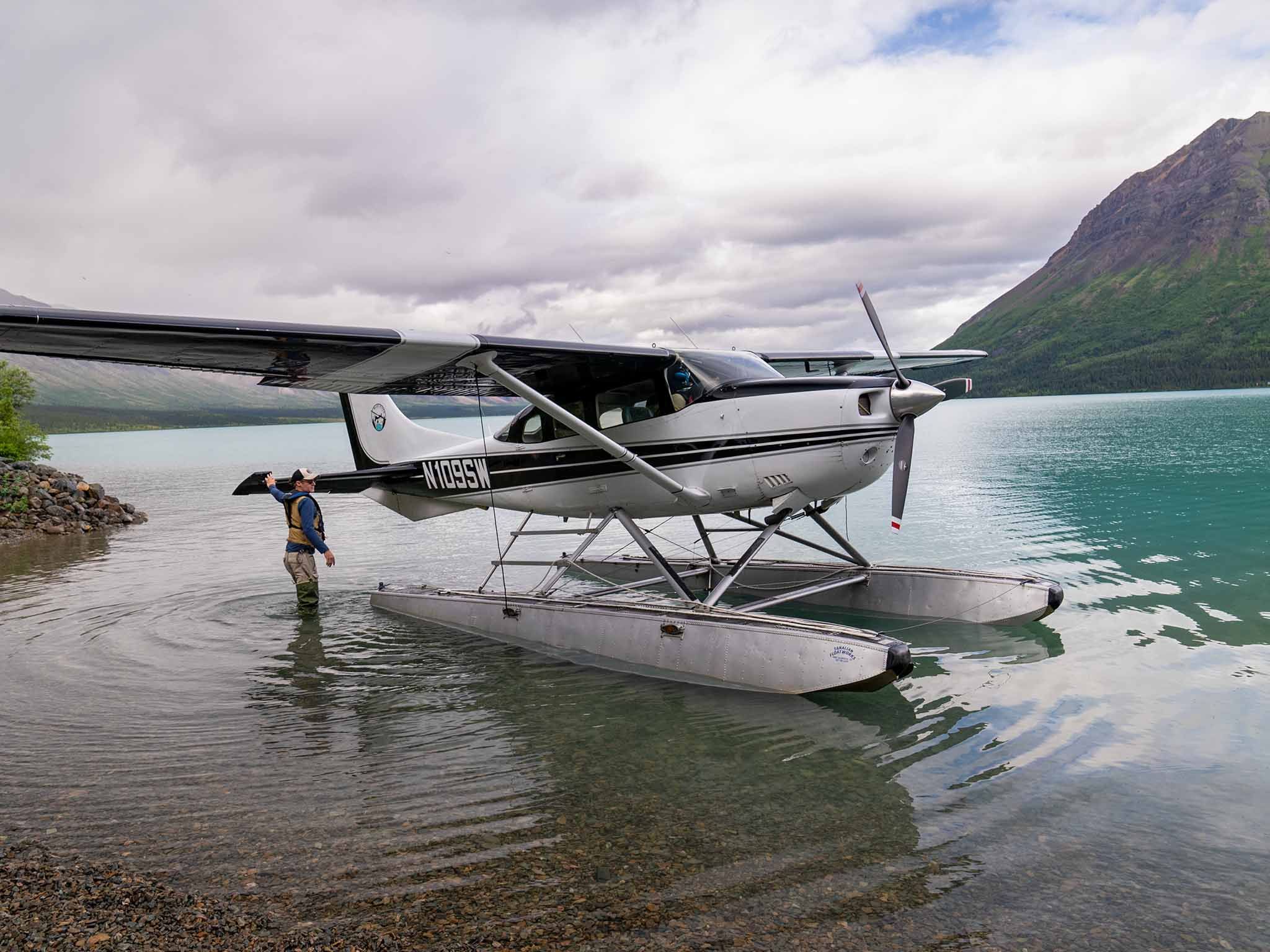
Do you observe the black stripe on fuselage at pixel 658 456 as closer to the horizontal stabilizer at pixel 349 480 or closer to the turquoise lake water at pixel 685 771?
the horizontal stabilizer at pixel 349 480

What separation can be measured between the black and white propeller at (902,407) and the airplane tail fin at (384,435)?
21.2 ft

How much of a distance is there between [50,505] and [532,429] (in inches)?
723

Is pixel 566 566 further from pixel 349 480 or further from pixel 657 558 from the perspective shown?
pixel 349 480

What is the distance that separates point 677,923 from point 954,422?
9246 cm

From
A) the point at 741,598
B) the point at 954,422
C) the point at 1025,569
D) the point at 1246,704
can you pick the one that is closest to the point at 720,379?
the point at 741,598

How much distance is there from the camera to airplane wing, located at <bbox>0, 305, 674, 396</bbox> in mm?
5879

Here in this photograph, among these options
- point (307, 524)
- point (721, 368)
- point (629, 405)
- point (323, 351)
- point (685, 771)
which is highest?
point (323, 351)

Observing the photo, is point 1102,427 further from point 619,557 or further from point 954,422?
point 619,557

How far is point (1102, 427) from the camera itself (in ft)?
187

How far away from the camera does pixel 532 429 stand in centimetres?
995

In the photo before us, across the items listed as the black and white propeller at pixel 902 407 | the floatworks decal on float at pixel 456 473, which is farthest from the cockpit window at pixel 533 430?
the black and white propeller at pixel 902 407

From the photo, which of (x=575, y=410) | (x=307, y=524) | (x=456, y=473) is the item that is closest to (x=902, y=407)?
(x=575, y=410)

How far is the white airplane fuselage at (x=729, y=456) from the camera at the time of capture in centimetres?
781

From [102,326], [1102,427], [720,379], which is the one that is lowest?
[1102,427]
